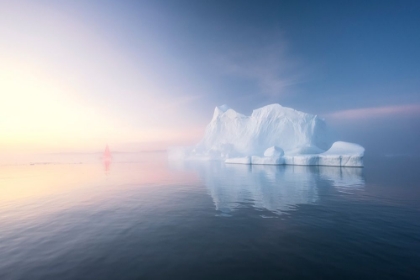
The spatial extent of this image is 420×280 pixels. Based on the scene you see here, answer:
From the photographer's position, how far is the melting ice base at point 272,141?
134ft

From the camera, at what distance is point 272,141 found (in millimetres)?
64250

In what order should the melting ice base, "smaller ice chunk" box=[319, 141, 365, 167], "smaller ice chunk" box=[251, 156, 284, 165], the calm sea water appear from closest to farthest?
1. the calm sea water
2. "smaller ice chunk" box=[319, 141, 365, 167]
3. the melting ice base
4. "smaller ice chunk" box=[251, 156, 284, 165]

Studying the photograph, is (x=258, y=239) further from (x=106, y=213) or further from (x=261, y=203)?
(x=106, y=213)

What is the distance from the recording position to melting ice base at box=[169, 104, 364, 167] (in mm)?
40781

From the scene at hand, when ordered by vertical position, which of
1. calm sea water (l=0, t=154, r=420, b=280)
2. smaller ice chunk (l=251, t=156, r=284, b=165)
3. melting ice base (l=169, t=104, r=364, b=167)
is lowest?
calm sea water (l=0, t=154, r=420, b=280)

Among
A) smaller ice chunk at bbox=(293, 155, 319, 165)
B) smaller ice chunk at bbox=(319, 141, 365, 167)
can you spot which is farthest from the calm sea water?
smaller ice chunk at bbox=(293, 155, 319, 165)

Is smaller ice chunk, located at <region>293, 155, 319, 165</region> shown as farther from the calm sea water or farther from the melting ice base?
the calm sea water

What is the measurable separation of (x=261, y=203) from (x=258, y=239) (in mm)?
5520

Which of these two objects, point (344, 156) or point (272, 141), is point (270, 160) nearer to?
point (344, 156)

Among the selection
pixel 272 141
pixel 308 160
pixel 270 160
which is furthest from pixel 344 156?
pixel 272 141

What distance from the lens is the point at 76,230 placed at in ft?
27.7

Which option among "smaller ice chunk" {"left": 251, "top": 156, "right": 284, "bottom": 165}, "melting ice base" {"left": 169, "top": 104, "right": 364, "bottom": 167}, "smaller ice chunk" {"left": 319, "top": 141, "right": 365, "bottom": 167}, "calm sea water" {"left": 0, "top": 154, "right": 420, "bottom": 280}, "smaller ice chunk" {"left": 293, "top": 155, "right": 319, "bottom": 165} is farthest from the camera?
"smaller ice chunk" {"left": 251, "top": 156, "right": 284, "bottom": 165}

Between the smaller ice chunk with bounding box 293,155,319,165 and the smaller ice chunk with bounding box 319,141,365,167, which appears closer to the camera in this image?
the smaller ice chunk with bounding box 319,141,365,167

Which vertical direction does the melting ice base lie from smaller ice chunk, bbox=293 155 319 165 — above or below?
above
